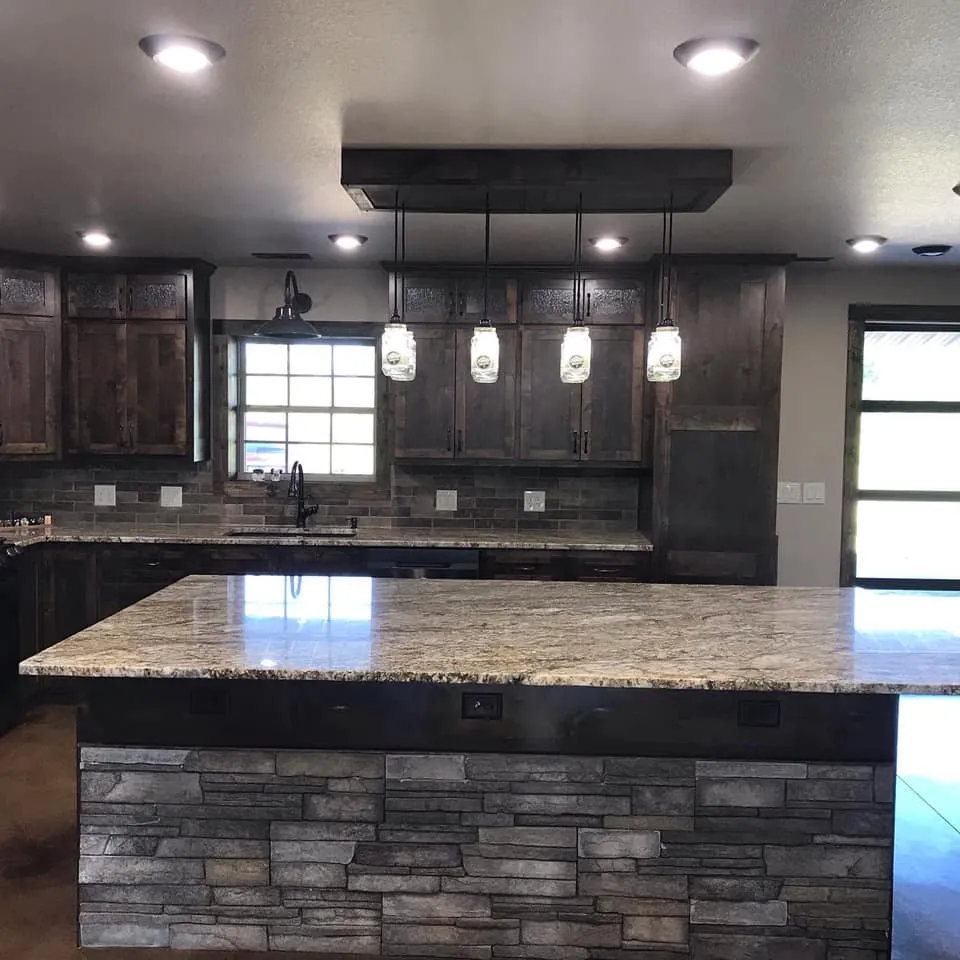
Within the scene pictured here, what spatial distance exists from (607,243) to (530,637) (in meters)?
2.42

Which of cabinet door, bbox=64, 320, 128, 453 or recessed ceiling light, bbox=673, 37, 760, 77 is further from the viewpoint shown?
cabinet door, bbox=64, 320, 128, 453

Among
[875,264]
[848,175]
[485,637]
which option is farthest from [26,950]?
[875,264]

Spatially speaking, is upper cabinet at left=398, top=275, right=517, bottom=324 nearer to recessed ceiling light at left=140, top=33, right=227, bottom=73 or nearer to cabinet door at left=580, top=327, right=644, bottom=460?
cabinet door at left=580, top=327, right=644, bottom=460

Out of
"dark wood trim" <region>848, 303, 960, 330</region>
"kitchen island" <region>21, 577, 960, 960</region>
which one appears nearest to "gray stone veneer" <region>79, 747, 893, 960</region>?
"kitchen island" <region>21, 577, 960, 960</region>

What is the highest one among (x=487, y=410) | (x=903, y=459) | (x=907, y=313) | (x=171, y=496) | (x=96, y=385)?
(x=907, y=313)

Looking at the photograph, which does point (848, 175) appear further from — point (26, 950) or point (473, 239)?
point (26, 950)

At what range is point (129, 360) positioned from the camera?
4.78 metres

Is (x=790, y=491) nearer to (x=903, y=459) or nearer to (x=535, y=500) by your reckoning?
(x=903, y=459)

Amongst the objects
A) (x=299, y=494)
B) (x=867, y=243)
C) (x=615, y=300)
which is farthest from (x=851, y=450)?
(x=299, y=494)

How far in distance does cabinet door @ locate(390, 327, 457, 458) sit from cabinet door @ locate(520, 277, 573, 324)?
432 millimetres

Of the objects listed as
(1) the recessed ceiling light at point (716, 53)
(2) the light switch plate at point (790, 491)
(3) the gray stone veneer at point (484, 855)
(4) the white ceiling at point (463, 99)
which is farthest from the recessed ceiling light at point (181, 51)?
(2) the light switch plate at point (790, 491)

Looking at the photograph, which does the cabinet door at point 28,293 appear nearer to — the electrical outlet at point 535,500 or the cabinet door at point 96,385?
the cabinet door at point 96,385

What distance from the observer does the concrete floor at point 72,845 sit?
2443 mm

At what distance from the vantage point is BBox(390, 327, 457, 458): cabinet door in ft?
15.5
